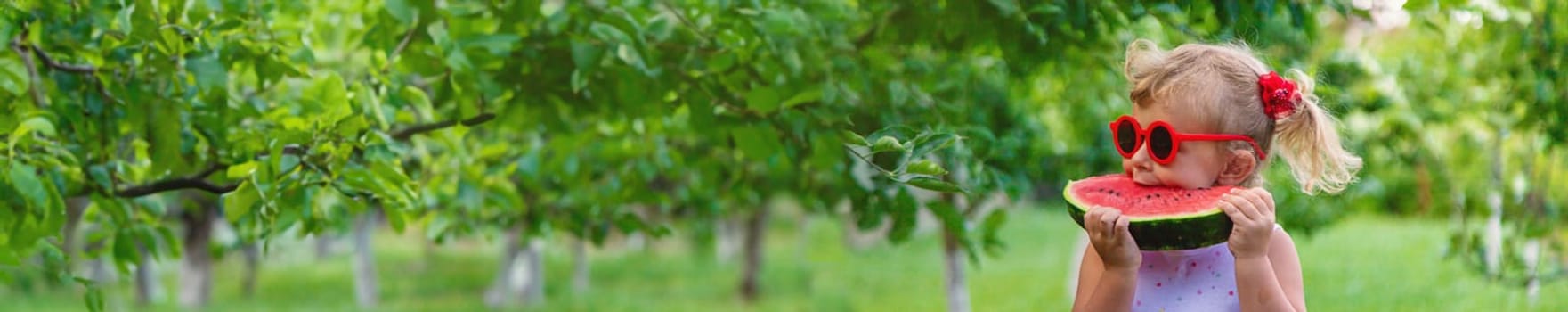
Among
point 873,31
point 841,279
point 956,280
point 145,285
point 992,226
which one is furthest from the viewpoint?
point 145,285

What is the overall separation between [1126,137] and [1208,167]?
14cm

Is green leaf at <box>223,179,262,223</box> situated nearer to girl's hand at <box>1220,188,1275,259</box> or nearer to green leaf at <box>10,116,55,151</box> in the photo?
green leaf at <box>10,116,55,151</box>

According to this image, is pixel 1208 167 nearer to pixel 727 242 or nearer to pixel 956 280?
pixel 956 280

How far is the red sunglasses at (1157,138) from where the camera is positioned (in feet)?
6.89

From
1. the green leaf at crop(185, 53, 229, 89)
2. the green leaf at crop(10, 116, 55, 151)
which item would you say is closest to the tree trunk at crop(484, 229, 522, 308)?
the green leaf at crop(185, 53, 229, 89)

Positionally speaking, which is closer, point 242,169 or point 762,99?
point 242,169

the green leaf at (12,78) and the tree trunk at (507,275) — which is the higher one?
the green leaf at (12,78)

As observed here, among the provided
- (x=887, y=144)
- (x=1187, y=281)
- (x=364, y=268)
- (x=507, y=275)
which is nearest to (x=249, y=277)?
(x=364, y=268)

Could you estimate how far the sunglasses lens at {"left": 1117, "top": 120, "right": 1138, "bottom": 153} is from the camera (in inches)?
85.0

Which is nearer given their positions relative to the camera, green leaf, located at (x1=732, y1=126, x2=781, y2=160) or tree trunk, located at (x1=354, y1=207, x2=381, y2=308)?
green leaf, located at (x1=732, y1=126, x2=781, y2=160)

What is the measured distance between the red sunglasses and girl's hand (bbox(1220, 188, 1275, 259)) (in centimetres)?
11

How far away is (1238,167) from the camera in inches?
86.9

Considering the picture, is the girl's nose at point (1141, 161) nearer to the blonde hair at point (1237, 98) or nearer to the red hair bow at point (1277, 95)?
the blonde hair at point (1237, 98)

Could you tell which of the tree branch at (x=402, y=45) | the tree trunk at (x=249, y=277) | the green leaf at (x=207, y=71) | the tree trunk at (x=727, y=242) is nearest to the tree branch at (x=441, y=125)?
the tree branch at (x=402, y=45)
